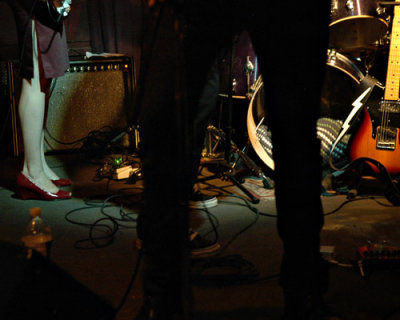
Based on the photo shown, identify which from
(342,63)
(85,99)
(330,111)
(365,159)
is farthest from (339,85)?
(85,99)

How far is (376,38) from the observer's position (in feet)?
7.82

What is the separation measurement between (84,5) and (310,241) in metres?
4.13

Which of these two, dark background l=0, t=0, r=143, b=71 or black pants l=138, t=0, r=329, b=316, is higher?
dark background l=0, t=0, r=143, b=71

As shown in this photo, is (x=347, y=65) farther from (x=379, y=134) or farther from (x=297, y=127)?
(x=297, y=127)

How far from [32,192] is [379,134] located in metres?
1.89

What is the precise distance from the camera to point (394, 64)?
7.24 feet

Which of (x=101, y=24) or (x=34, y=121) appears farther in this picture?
(x=101, y=24)

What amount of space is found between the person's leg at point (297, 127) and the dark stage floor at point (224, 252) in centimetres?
18

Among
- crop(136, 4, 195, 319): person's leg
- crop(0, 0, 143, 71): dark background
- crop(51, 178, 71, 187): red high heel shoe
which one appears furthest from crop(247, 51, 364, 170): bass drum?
crop(0, 0, 143, 71): dark background

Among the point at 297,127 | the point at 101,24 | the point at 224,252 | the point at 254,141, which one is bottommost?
the point at 224,252

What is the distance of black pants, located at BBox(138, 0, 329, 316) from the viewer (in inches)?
31.1

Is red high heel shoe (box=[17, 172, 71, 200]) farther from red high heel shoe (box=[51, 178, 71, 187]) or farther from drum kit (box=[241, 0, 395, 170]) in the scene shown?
drum kit (box=[241, 0, 395, 170])

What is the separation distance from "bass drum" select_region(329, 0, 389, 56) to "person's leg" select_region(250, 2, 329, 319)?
62.3 inches

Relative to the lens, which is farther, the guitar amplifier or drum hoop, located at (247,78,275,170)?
the guitar amplifier
